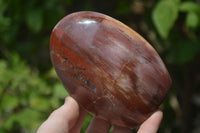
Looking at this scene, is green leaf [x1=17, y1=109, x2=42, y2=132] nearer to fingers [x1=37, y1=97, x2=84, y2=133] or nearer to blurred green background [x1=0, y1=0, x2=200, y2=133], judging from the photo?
blurred green background [x1=0, y1=0, x2=200, y2=133]

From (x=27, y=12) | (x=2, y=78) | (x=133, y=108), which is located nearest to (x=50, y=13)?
(x=27, y=12)

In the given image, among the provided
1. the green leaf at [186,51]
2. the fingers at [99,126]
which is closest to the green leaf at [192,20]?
the green leaf at [186,51]

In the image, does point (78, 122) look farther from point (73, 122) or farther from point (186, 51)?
point (186, 51)

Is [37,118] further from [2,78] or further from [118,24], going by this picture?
[118,24]

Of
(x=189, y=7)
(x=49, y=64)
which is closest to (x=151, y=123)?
(x=189, y=7)

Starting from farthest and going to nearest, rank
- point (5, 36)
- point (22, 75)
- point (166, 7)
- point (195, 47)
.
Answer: point (5, 36), point (22, 75), point (195, 47), point (166, 7)
